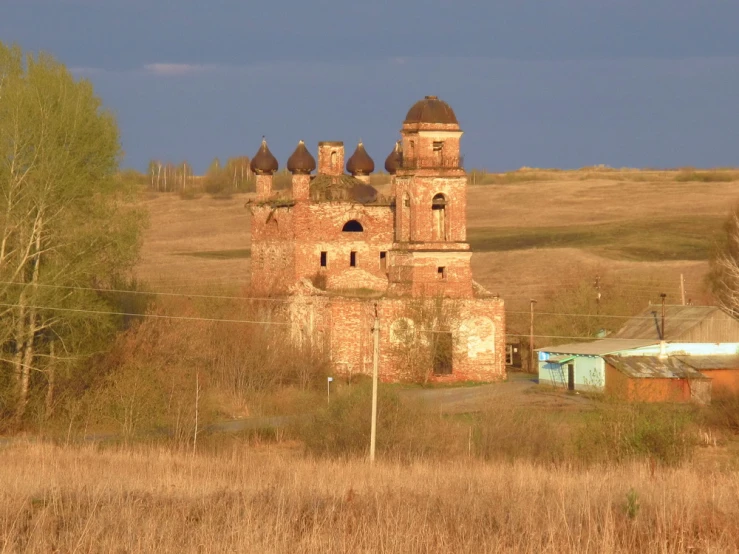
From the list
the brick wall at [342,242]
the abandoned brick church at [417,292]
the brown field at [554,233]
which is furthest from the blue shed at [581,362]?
the brown field at [554,233]

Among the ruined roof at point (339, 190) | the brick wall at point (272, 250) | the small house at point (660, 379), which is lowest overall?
the small house at point (660, 379)

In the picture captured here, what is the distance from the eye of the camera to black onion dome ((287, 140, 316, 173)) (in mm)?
44062

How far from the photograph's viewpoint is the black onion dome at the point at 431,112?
42000 millimetres

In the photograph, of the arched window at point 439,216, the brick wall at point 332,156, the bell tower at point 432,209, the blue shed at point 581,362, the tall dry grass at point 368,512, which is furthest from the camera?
the brick wall at point 332,156

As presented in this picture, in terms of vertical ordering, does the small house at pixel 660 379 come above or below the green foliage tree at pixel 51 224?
below

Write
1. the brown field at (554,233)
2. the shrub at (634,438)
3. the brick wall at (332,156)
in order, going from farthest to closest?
the brown field at (554,233)
the brick wall at (332,156)
the shrub at (634,438)

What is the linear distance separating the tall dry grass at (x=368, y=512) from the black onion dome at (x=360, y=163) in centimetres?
2843

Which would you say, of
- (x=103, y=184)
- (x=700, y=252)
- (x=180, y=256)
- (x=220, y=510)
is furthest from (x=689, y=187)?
(x=220, y=510)

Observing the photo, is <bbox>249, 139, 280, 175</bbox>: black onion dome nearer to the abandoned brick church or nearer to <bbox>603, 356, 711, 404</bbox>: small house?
the abandoned brick church

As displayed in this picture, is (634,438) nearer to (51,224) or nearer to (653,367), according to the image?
(51,224)

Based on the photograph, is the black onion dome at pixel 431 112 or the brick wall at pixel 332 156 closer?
the black onion dome at pixel 431 112

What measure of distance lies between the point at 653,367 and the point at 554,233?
138 ft

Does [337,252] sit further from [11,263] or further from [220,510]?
[220,510]

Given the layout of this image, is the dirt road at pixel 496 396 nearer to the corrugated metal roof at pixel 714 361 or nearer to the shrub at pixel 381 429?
the corrugated metal roof at pixel 714 361
